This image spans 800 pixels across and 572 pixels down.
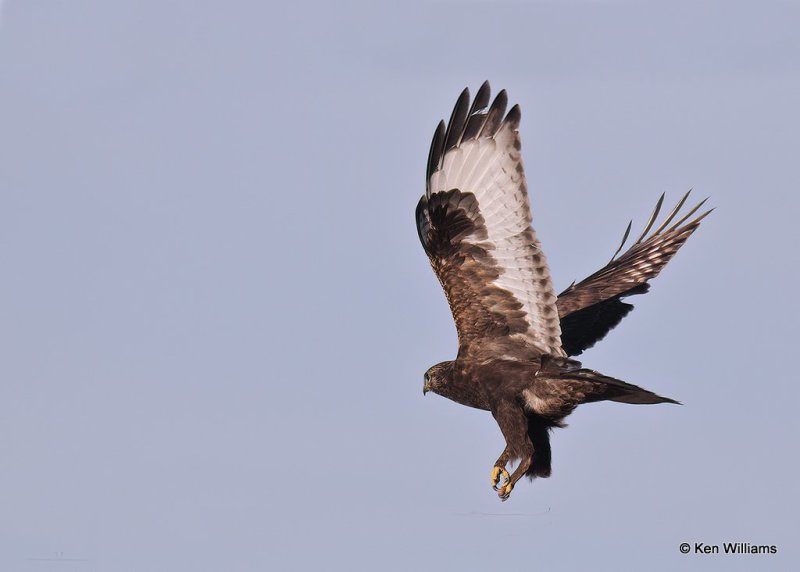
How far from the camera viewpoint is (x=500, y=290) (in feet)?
45.8

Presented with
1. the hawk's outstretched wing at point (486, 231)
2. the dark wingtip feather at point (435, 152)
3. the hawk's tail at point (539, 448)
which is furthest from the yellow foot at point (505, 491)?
the dark wingtip feather at point (435, 152)

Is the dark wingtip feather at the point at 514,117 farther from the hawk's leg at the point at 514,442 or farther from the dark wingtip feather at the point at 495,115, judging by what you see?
the hawk's leg at the point at 514,442

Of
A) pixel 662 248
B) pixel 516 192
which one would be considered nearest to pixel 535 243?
pixel 516 192

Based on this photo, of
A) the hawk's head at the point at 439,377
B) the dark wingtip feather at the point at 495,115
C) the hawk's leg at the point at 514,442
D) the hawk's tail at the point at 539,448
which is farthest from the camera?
the hawk's head at the point at 439,377

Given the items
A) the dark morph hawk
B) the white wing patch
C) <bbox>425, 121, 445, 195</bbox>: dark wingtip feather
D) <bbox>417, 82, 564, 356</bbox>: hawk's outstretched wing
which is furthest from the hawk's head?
<bbox>425, 121, 445, 195</bbox>: dark wingtip feather

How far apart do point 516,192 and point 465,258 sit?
917 mm

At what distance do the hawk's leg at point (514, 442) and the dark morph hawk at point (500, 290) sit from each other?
0.01 meters

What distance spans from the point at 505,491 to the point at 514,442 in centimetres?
50

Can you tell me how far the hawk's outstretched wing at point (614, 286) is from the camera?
1700 cm

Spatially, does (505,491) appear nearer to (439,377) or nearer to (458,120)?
(439,377)

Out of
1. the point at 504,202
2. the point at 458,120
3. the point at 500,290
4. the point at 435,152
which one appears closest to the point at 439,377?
the point at 500,290

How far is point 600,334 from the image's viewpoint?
1700cm

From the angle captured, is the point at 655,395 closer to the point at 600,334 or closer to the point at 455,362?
the point at 455,362

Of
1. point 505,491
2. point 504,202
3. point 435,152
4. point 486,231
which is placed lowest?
point 505,491
